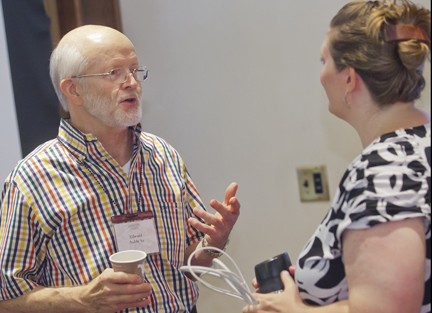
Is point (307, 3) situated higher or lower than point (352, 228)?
higher

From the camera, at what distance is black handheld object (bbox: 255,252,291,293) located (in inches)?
52.8

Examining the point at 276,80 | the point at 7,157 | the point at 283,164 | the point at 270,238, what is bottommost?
the point at 270,238

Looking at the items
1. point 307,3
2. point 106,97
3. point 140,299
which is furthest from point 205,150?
point 140,299

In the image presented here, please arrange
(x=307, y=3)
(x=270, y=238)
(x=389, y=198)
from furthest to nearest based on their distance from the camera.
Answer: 1. (x=270, y=238)
2. (x=307, y=3)
3. (x=389, y=198)

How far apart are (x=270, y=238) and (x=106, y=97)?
1147 mm

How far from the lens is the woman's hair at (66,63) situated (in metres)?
1.83

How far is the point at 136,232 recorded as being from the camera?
1742 mm

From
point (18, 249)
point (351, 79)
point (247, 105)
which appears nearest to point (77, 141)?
point (18, 249)

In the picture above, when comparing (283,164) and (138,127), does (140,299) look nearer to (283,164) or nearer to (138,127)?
(138,127)

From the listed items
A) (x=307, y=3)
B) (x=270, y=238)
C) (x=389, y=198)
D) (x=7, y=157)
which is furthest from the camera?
(x=270, y=238)

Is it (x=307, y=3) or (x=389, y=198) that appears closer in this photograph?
(x=389, y=198)

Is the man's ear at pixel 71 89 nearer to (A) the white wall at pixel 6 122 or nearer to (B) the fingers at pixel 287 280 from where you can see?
(A) the white wall at pixel 6 122

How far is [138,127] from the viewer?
1921 mm

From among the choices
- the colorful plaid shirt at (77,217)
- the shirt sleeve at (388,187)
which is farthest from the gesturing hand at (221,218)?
the shirt sleeve at (388,187)
